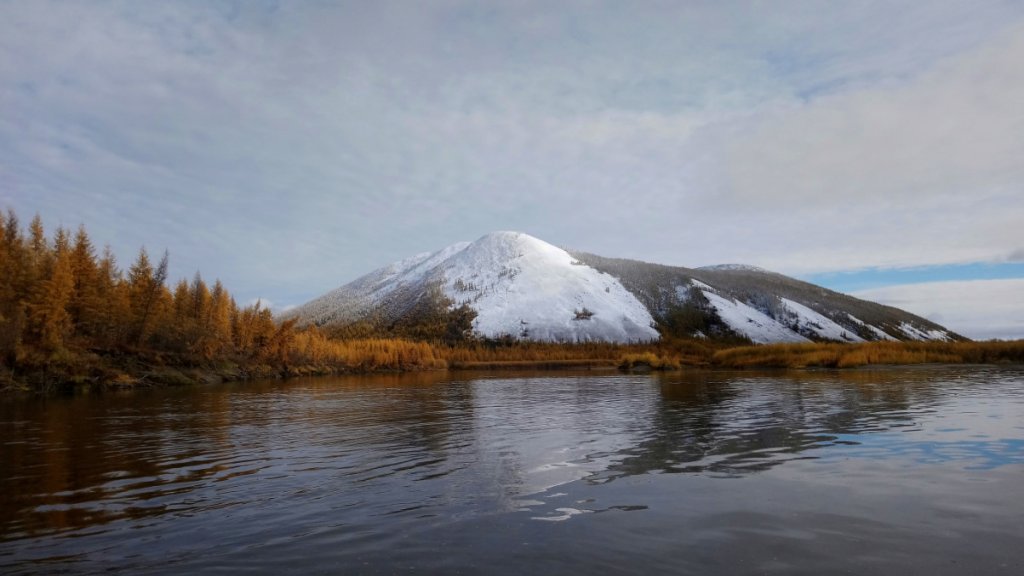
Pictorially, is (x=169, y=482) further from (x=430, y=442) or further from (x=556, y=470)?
(x=556, y=470)

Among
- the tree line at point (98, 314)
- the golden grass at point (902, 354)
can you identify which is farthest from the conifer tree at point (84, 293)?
the golden grass at point (902, 354)

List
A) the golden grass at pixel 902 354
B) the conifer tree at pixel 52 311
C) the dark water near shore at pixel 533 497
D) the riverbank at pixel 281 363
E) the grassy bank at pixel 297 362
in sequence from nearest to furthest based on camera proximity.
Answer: the dark water near shore at pixel 533 497 → the riverbank at pixel 281 363 → the grassy bank at pixel 297 362 → the conifer tree at pixel 52 311 → the golden grass at pixel 902 354

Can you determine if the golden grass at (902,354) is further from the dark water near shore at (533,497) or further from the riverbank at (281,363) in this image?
the dark water near shore at (533,497)

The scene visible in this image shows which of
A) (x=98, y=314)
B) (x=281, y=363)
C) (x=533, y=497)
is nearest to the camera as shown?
(x=533, y=497)

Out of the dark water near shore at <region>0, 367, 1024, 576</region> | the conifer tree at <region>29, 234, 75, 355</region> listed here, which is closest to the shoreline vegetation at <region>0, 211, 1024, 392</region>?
the conifer tree at <region>29, 234, 75, 355</region>

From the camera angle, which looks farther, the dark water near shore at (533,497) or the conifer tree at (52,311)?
the conifer tree at (52,311)

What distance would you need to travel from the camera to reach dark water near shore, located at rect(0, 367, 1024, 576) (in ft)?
31.3

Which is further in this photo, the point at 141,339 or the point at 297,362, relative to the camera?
the point at 297,362

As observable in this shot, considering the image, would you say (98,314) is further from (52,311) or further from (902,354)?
(902,354)

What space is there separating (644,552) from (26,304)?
92981 millimetres

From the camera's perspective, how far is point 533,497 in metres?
13.9

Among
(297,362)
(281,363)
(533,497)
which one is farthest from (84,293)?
(533,497)

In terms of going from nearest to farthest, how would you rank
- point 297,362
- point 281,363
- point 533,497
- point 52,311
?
point 533,497, point 52,311, point 281,363, point 297,362

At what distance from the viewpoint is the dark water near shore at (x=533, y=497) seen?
955 cm
